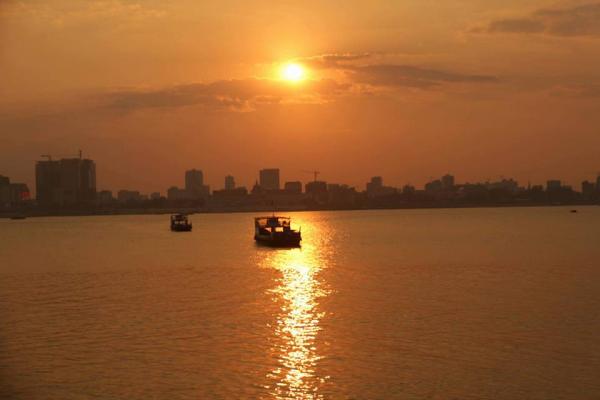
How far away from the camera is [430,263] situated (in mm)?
84125

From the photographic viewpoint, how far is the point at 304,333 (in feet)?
129

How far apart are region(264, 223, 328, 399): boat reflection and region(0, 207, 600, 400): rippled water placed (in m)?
0.14

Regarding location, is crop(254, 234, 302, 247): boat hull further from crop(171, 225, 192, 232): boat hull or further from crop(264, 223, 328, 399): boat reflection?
crop(171, 225, 192, 232): boat hull

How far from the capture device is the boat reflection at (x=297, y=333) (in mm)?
28323

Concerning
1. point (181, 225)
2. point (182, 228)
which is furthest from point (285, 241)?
point (181, 225)

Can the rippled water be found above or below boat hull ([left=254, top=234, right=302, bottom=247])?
below

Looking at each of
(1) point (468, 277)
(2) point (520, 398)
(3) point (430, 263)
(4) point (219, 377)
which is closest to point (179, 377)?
(4) point (219, 377)

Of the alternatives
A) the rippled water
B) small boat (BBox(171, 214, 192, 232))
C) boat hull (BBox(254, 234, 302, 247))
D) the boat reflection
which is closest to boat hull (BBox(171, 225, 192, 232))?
small boat (BBox(171, 214, 192, 232))

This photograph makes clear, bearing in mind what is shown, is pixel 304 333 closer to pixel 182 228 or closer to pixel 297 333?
pixel 297 333

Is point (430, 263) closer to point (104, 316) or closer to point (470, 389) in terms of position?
point (104, 316)

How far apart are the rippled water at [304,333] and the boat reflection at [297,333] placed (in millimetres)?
139

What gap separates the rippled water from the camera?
1134 inches

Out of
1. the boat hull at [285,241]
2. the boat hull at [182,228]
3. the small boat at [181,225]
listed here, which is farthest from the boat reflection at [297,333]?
the small boat at [181,225]

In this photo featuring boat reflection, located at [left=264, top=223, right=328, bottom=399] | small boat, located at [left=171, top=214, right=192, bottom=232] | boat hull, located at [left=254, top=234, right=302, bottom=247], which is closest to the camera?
boat reflection, located at [left=264, top=223, right=328, bottom=399]
